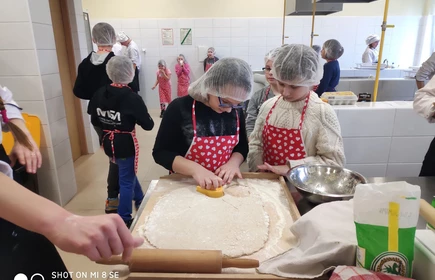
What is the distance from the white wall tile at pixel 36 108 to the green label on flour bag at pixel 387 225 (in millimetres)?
2222

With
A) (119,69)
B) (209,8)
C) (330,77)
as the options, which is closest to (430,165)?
(330,77)

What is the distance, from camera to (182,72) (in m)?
5.43

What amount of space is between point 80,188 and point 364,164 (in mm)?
2360

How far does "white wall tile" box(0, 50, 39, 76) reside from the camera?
2.01 metres

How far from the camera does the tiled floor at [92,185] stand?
5.63ft

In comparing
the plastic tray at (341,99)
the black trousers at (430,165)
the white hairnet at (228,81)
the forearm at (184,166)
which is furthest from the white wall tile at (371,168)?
the forearm at (184,166)

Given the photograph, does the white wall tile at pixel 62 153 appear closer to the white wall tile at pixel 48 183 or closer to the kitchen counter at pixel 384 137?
the white wall tile at pixel 48 183

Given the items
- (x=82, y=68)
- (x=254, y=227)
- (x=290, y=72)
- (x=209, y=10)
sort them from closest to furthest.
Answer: (x=254, y=227) < (x=290, y=72) < (x=82, y=68) < (x=209, y=10)

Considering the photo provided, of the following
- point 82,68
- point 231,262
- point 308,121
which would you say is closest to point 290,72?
point 308,121

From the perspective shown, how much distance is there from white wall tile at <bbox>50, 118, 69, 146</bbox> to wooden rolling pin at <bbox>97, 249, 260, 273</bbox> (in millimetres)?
1921

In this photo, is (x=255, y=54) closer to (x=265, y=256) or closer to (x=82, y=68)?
(x=82, y=68)

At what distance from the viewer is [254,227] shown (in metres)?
0.86

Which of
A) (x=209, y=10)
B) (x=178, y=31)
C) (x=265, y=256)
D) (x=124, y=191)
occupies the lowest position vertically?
(x=124, y=191)

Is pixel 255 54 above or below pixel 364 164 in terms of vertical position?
above
